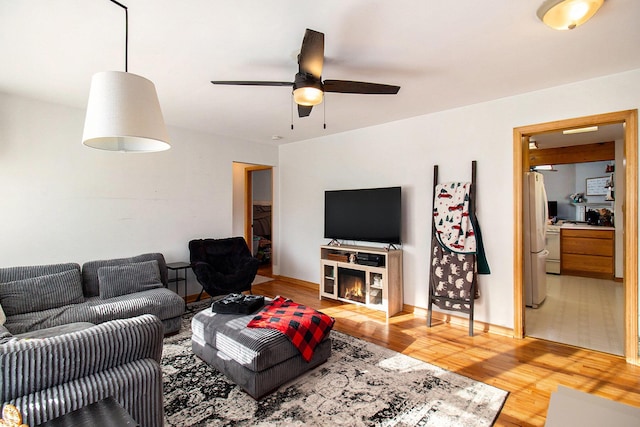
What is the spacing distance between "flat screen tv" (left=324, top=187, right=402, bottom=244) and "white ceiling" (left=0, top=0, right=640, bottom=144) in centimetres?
128

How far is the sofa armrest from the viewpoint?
3.89 feet

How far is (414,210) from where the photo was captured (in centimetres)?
397

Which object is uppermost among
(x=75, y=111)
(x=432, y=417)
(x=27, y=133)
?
(x=75, y=111)

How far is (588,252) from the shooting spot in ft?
18.9

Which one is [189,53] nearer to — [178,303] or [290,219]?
[178,303]

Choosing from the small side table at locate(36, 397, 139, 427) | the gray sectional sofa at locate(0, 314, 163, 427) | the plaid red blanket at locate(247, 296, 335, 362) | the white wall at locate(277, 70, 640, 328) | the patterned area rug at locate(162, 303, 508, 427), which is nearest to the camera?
the small side table at locate(36, 397, 139, 427)

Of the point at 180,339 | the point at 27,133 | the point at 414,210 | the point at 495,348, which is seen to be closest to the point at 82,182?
the point at 27,133

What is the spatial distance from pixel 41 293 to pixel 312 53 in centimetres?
316

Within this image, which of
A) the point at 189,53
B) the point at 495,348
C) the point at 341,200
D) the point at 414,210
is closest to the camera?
the point at 189,53

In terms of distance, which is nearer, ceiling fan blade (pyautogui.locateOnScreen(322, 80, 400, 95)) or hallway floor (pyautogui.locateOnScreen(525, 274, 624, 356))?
ceiling fan blade (pyautogui.locateOnScreen(322, 80, 400, 95))

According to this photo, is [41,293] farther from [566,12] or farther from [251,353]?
[566,12]

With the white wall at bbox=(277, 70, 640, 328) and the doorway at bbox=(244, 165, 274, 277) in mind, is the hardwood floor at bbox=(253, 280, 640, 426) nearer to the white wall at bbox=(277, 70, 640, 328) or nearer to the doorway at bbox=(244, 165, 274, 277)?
the white wall at bbox=(277, 70, 640, 328)

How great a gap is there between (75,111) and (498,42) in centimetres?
426

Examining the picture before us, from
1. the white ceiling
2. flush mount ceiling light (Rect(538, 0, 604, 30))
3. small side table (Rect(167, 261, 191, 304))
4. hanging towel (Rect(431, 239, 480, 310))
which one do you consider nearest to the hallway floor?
hanging towel (Rect(431, 239, 480, 310))
